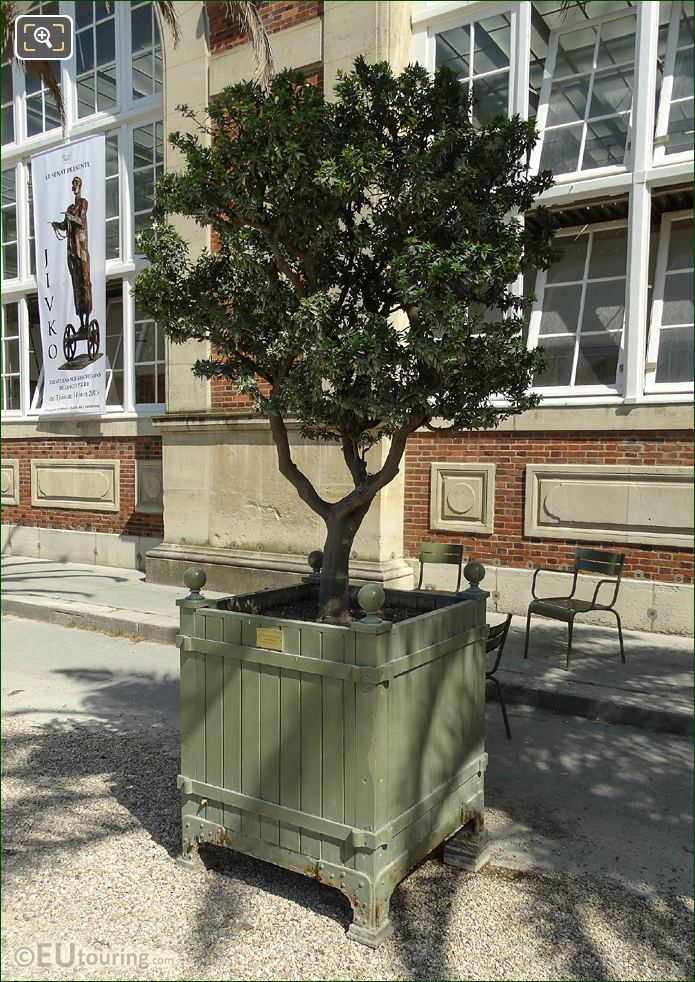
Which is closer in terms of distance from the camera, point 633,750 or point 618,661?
point 633,750

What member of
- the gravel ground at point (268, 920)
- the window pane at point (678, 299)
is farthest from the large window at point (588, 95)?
the gravel ground at point (268, 920)

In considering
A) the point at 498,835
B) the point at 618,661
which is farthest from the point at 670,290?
the point at 498,835

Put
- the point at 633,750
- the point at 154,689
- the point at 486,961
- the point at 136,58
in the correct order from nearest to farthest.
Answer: the point at 486,961 → the point at 633,750 → the point at 154,689 → the point at 136,58

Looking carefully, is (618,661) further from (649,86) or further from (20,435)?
(20,435)

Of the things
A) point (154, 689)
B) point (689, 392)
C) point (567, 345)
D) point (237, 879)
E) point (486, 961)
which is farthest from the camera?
point (567, 345)

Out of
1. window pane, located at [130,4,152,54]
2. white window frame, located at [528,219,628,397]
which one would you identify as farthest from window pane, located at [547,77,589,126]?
window pane, located at [130,4,152,54]

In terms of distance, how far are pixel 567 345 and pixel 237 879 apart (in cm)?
701

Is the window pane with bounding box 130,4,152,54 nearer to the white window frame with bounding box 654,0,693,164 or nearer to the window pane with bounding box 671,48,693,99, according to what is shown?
the white window frame with bounding box 654,0,693,164

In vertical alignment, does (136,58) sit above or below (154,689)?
above

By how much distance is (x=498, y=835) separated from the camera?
12.8 ft

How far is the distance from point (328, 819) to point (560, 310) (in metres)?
7.19

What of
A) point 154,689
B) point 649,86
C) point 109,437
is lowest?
point 154,689

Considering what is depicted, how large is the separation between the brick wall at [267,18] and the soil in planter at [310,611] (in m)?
8.11

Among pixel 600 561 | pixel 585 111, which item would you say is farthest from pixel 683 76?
pixel 600 561
